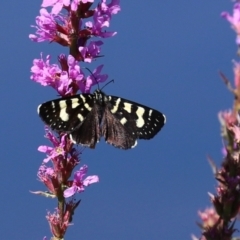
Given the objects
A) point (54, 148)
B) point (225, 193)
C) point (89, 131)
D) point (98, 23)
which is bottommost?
point (225, 193)

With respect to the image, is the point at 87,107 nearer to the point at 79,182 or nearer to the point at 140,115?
the point at 140,115

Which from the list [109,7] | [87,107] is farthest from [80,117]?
[109,7]

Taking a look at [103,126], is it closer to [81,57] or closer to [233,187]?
[81,57]

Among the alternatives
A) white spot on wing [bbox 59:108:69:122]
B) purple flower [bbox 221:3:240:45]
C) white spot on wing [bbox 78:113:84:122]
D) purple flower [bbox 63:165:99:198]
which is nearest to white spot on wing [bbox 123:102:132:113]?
white spot on wing [bbox 78:113:84:122]

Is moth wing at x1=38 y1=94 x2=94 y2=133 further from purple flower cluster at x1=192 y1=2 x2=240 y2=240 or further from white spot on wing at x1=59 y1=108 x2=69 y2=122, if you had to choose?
purple flower cluster at x1=192 y1=2 x2=240 y2=240

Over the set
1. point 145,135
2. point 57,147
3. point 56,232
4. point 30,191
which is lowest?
point 56,232

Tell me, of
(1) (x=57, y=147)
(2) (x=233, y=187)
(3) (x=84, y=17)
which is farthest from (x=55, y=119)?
(2) (x=233, y=187)
